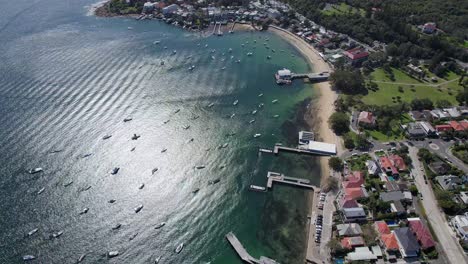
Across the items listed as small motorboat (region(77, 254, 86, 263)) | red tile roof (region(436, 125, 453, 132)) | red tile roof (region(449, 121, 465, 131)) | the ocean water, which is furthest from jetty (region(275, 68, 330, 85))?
small motorboat (region(77, 254, 86, 263))

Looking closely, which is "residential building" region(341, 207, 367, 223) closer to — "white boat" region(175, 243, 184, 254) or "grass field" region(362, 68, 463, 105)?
"white boat" region(175, 243, 184, 254)

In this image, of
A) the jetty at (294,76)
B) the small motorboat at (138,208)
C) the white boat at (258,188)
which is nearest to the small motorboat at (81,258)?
the small motorboat at (138,208)

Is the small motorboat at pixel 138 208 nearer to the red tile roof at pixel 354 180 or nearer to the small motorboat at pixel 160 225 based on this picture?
the small motorboat at pixel 160 225

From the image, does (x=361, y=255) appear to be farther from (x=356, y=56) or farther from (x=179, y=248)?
(x=356, y=56)

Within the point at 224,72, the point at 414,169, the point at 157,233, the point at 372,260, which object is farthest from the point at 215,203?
the point at 224,72

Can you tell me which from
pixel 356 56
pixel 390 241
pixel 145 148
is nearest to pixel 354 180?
pixel 390 241

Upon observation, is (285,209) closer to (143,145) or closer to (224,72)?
(143,145)
